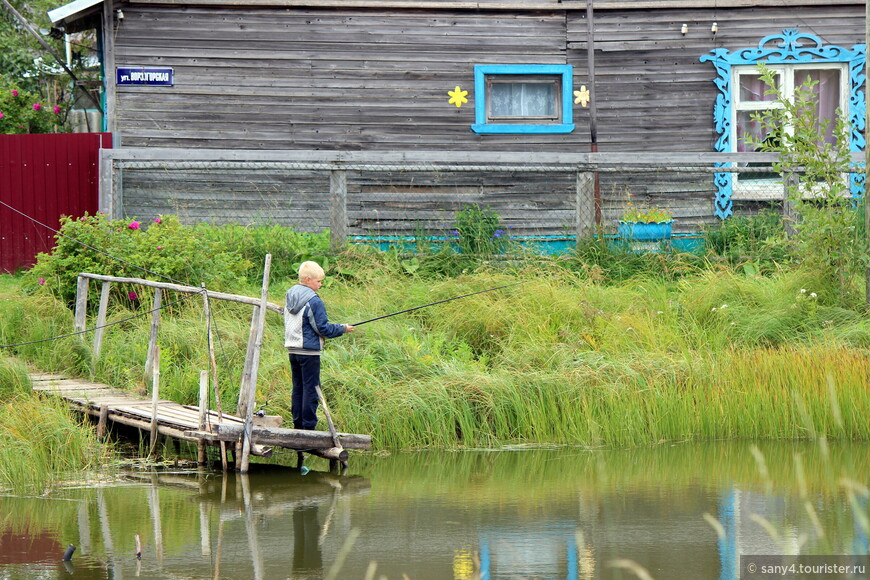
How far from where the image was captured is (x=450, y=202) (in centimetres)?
1584

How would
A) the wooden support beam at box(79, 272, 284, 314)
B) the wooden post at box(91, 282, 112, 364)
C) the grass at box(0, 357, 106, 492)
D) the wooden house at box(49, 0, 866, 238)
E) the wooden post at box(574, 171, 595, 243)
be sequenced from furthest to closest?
1. the wooden house at box(49, 0, 866, 238)
2. the wooden post at box(574, 171, 595, 243)
3. the wooden post at box(91, 282, 112, 364)
4. the wooden support beam at box(79, 272, 284, 314)
5. the grass at box(0, 357, 106, 492)

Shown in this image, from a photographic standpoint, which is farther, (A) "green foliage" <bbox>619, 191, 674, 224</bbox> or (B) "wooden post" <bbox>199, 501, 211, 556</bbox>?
(A) "green foliage" <bbox>619, 191, 674, 224</bbox>

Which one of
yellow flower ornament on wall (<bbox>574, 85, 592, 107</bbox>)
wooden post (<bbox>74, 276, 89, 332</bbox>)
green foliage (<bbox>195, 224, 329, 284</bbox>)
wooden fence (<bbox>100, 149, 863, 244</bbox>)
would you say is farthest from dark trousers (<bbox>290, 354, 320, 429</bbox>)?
yellow flower ornament on wall (<bbox>574, 85, 592, 107</bbox>)

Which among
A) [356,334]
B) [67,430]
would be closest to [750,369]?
[356,334]

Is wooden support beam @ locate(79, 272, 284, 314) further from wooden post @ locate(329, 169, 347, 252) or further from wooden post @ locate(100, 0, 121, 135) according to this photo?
wooden post @ locate(100, 0, 121, 135)

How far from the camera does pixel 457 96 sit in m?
16.0

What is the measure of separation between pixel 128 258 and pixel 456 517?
633 centimetres

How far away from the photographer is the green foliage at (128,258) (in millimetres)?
12070

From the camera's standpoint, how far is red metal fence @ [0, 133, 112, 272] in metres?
14.9

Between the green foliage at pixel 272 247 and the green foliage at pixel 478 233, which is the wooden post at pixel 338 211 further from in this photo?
the green foliage at pixel 478 233

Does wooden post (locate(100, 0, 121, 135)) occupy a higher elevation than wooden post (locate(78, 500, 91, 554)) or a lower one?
higher

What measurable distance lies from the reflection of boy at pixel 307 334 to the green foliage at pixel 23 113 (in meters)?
10.1

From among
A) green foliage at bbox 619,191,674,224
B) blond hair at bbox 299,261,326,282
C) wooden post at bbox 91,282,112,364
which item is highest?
green foliage at bbox 619,191,674,224

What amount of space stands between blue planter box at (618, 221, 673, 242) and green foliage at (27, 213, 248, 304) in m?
4.81
